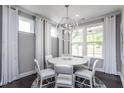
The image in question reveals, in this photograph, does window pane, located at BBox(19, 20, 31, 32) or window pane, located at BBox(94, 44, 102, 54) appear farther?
window pane, located at BBox(94, 44, 102, 54)

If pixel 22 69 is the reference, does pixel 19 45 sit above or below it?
above

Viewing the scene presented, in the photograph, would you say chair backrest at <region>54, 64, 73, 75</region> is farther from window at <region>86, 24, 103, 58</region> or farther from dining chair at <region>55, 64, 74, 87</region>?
window at <region>86, 24, 103, 58</region>

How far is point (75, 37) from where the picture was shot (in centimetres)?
526

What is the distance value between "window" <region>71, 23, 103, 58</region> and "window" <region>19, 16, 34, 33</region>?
2.51m

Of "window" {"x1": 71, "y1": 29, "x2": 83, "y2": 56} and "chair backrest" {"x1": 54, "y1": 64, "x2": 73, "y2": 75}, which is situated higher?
"window" {"x1": 71, "y1": 29, "x2": 83, "y2": 56}

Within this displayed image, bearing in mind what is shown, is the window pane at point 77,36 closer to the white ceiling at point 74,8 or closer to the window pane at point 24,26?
the white ceiling at point 74,8

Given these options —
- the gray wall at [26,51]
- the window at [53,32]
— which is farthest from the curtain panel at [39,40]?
the window at [53,32]

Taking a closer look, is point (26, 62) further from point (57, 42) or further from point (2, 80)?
point (57, 42)

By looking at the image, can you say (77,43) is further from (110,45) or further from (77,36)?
(110,45)

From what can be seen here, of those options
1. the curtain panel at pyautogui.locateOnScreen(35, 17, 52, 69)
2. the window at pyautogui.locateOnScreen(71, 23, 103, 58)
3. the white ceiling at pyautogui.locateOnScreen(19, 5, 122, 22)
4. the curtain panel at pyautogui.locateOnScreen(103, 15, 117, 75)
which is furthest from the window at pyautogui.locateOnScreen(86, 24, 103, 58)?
the curtain panel at pyautogui.locateOnScreen(35, 17, 52, 69)

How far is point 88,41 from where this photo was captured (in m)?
4.72

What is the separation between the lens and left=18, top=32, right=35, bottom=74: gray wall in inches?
132
